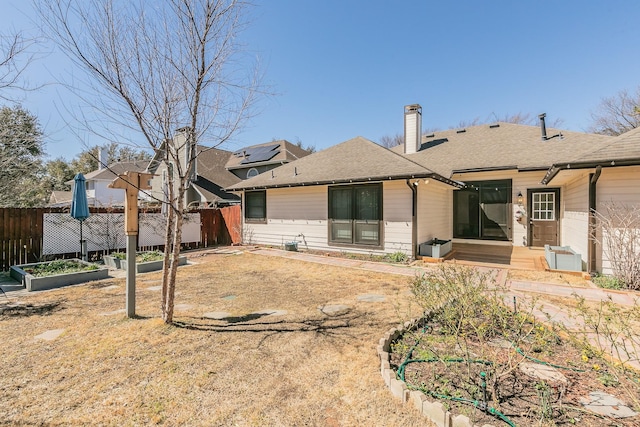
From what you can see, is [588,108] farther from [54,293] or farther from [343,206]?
[54,293]

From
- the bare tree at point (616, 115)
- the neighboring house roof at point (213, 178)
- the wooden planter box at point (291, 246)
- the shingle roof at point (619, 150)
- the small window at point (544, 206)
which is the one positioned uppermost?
the bare tree at point (616, 115)

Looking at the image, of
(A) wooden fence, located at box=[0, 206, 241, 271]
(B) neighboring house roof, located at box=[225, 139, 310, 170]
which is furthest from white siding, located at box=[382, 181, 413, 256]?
(B) neighboring house roof, located at box=[225, 139, 310, 170]

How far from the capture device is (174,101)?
357 centimetres

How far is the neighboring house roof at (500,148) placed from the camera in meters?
9.96

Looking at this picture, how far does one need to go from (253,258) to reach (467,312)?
A: 24.8 feet

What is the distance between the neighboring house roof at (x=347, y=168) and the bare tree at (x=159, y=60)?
5.70m

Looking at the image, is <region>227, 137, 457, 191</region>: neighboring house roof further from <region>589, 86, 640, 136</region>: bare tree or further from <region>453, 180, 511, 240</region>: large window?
<region>589, 86, 640, 136</region>: bare tree

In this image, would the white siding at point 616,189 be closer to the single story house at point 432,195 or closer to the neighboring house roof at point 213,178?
the single story house at point 432,195

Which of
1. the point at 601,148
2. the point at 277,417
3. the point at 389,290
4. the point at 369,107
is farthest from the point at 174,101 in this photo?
the point at 369,107

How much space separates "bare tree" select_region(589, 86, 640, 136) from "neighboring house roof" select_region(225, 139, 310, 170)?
73.5 feet

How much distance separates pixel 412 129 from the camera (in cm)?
1324

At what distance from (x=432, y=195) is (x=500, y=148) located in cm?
443

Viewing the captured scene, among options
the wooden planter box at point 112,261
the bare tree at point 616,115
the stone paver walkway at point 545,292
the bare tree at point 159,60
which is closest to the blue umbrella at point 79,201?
the wooden planter box at point 112,261

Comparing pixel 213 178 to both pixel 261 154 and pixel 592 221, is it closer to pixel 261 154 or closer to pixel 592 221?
pixel 261 154
